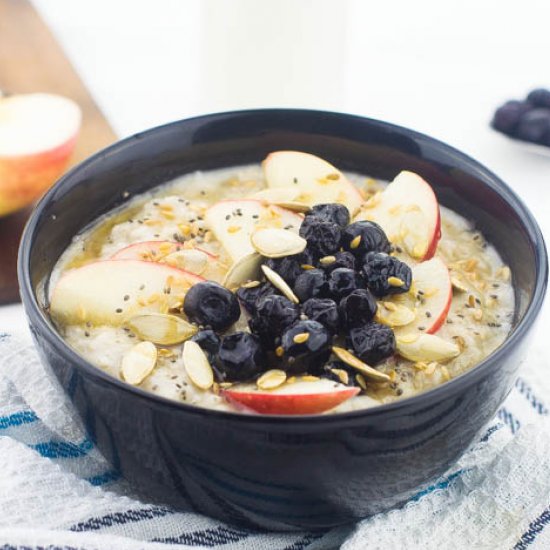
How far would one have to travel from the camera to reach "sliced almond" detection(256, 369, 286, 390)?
1.70 metres

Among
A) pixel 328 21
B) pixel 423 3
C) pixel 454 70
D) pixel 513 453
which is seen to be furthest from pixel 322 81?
pixel 513 453

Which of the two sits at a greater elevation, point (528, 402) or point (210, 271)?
point (210, 271)

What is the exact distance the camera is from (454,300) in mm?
2025

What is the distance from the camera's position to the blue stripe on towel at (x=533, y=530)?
6.25 ft

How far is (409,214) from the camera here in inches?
85.0

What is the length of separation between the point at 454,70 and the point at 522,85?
277mm

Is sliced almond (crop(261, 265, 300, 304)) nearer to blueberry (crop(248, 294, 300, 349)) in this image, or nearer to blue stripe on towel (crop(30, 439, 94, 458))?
blueberry (crop(248, 294, 300, 349))

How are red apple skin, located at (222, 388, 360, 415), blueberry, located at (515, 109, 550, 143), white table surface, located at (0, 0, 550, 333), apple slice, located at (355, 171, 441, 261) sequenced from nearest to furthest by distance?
red apple skin, located at (222, 388, 360, 415) < apple slice, located at (355, 171, 441, 261) < white table surface, located at (0, 0, 550, 333) < blueberry, located at (515, 109, 550, 143)

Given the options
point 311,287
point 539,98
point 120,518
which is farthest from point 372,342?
point 539,98

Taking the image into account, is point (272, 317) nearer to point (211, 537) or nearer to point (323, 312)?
point (323, 312)

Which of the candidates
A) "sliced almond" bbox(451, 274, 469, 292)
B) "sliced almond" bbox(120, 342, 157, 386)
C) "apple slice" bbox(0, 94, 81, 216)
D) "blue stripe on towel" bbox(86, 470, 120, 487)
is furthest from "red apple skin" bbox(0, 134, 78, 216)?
"sliced almond" bbox(451, 274, 469, 292)

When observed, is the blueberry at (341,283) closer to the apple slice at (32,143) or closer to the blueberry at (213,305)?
the blueberry at (213,305)

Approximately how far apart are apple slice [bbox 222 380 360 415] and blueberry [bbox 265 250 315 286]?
0.28 meters

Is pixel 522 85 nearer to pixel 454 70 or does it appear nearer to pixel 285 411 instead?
pixel 454 70
